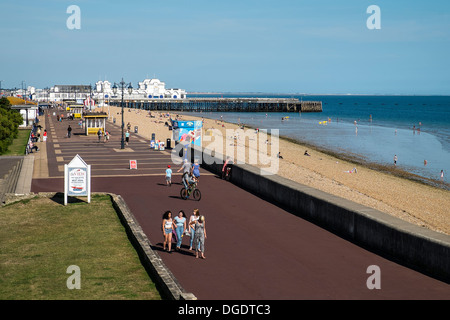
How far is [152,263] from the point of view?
12.7 metres

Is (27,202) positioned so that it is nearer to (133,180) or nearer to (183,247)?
(133,180)

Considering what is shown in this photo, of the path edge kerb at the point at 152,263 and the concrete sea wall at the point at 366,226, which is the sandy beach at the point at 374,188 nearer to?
the concrete sea wall at the point at 366,226

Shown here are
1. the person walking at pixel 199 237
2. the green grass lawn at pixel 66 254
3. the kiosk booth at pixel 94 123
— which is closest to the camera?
the green grass lawn at pixel 66 254

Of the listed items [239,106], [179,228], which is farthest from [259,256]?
[239,106]

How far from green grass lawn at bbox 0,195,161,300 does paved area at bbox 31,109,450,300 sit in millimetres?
981

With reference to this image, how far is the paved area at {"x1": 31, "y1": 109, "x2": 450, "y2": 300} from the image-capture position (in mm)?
11516

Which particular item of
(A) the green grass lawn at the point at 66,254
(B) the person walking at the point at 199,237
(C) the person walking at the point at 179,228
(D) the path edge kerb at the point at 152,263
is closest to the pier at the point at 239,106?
(A) the green grass lawn at the point at 66,254

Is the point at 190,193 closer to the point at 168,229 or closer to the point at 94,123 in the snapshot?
the point at 168,229

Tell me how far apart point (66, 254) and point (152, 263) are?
329 cm

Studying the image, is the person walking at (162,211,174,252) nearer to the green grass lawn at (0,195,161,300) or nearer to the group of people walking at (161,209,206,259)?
the group of people walking at (161,209,206,259)

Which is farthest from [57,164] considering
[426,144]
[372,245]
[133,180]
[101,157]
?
[426,144]

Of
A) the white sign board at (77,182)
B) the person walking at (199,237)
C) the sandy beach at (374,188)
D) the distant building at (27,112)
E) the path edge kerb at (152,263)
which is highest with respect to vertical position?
the distant building at (27,112)

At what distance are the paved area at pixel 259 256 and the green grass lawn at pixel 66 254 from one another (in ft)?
3.22

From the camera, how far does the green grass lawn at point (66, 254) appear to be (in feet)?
38.4
